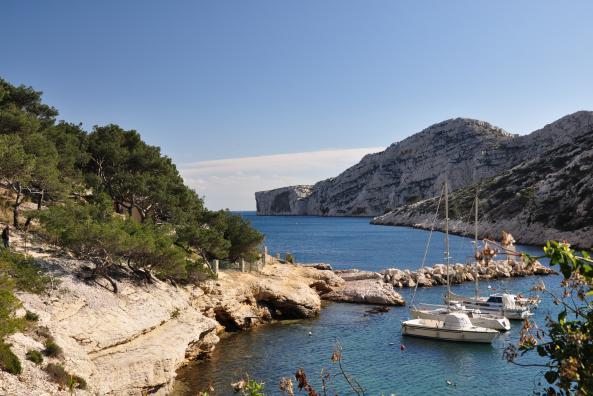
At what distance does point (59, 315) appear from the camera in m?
22.8

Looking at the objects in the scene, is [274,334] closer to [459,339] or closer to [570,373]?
[459,339]

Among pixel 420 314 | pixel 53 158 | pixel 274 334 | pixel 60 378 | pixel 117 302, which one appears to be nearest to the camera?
pixel 60 378

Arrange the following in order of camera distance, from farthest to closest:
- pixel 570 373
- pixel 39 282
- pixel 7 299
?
1. pixel 39 282
2. pixel 7 299
3. pixel 570 373

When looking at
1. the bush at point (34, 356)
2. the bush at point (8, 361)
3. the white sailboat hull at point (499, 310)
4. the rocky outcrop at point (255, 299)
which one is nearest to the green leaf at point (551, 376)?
Result: the bush at point (8, 361)

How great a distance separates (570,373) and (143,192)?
3849 cm

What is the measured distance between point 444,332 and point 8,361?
93.3 ft

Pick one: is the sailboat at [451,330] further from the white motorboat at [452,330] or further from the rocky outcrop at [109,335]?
the rocky outcrop at [109,335]

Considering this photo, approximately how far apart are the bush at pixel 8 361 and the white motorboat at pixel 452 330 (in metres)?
26.6

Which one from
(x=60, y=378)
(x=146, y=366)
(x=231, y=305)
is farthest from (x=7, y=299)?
(x=231, y=305)

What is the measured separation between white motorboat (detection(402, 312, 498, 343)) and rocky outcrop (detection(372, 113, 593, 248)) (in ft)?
131

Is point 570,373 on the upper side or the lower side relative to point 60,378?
upper

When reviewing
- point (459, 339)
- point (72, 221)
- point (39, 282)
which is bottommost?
point (459, 339)

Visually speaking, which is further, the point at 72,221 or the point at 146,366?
the point at 72,221

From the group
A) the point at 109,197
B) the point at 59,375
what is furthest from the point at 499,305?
the point at 59,375
